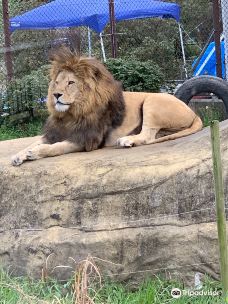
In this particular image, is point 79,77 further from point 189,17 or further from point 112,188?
point 189,17

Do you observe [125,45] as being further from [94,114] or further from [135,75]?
[94,114]

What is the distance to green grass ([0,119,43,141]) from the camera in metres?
9.49

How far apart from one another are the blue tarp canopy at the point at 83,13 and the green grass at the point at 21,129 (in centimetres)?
313

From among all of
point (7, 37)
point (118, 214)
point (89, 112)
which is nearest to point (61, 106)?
point (89, 112)

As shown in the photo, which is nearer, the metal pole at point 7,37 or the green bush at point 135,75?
the metal pole at point 7,37

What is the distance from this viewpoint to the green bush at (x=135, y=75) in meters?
9.70

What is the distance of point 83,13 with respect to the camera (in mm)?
13969

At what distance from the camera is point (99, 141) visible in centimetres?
509

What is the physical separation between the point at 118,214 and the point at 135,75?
18.4 ft

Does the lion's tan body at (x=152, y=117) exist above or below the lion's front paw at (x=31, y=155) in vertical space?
above

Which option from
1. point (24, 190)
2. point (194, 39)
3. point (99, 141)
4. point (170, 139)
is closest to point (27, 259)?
point (24, 190)

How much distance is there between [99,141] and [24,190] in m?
0.76

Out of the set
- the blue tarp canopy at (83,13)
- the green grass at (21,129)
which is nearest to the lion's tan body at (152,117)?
the green grass at (21,129)

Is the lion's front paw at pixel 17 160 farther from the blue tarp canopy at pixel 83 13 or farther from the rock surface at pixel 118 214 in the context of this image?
the blue tarp canopy at pixel 83 13
